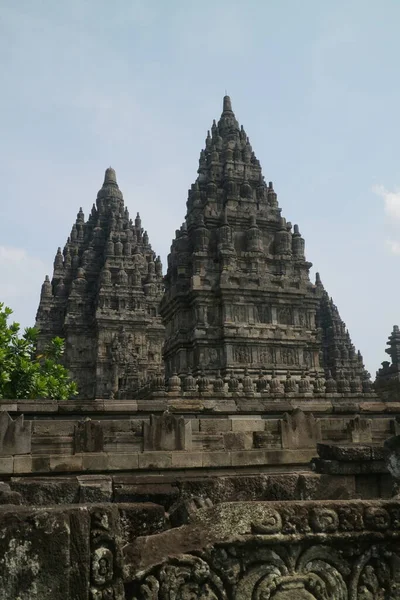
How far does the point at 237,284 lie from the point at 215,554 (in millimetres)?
27011

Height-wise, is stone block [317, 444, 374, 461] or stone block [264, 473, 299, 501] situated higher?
stone block [317, 444, 374, 461]

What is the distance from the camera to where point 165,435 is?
952cm

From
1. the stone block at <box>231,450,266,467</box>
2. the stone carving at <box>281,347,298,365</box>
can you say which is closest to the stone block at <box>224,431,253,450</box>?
the stone block at <box>231,450,266,467</box>

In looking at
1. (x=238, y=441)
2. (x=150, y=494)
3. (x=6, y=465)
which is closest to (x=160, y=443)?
(x=238, y=441)

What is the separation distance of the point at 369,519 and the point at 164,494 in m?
2.35

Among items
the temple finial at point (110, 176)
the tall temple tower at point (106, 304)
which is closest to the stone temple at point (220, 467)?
the tall temple tower at point (106, 304)

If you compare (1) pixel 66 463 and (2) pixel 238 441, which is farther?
(2) pixel 238 441

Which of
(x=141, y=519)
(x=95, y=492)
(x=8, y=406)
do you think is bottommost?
(x=141, y=519)

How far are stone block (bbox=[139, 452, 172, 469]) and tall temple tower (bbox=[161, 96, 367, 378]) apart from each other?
18.5 m

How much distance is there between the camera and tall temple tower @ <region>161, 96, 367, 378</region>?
28828mm

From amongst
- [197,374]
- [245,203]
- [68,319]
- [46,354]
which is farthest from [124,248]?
[46,354]

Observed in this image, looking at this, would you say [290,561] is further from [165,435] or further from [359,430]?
[359,430]

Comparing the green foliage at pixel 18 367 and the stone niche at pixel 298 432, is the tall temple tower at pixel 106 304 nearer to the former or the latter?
the green foliage at pixel 18 367

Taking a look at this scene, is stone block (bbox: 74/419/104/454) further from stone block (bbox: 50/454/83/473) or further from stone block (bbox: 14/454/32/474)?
stone block (bbox: 14/454/32/474)
